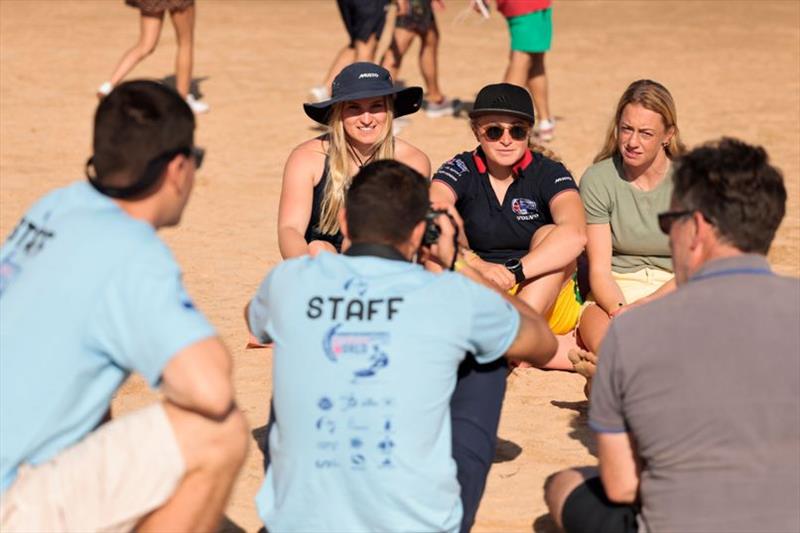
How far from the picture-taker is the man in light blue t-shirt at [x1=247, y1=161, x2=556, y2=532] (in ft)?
12.2

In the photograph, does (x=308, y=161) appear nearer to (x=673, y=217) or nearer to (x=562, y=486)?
(x=562, y=486)

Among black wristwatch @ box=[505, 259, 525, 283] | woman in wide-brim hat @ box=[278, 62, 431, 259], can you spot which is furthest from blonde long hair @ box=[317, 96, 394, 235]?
black wristwatch @ box=[505, 259, 525, 283]

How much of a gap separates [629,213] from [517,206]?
0.47 meters

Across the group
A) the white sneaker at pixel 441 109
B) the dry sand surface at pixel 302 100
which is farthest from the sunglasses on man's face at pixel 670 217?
the white sneaker at pixel 441 109

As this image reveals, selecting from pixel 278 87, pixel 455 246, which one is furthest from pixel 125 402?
pixel 278 87

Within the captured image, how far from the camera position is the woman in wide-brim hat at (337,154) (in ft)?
19.0

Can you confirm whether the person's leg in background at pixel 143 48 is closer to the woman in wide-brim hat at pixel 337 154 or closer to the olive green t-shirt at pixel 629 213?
the woman in wide-brim hat at pixel 337 154

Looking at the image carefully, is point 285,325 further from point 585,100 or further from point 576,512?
point 585,100

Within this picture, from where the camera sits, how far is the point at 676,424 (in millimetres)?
3562

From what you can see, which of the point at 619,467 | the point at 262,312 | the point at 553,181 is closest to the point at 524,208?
the point at 553,181

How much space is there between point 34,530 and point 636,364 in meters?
1.59

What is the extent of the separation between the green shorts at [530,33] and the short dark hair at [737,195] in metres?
7.13

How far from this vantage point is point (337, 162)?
5.82 metres

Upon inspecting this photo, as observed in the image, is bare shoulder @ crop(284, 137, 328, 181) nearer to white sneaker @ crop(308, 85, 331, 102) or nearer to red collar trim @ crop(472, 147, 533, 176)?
red collar trim @ crop(472, 147, 533, 176)
